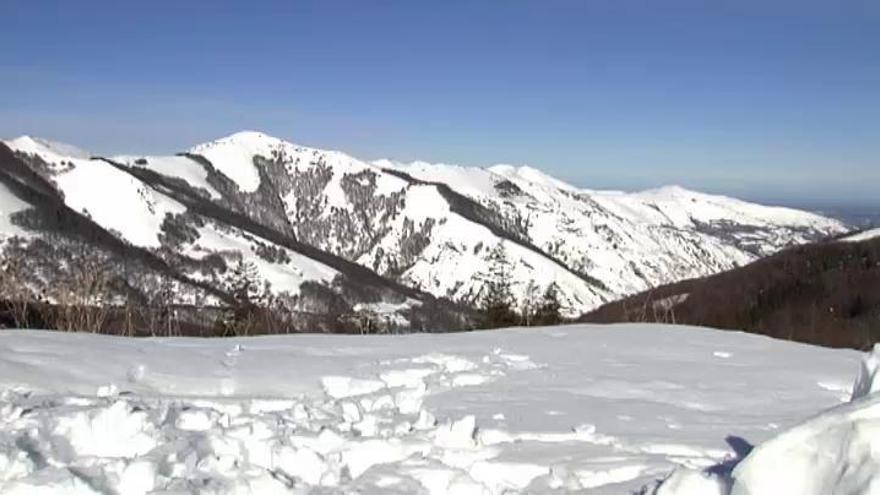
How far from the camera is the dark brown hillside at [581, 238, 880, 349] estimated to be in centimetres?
5525

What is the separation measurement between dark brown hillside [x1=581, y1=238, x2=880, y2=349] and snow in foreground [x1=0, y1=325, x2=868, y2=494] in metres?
43.3

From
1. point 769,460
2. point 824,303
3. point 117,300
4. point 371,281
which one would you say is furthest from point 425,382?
point 371,281

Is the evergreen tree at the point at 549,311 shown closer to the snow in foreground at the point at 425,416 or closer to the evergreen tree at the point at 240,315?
the evergreen tree at the point at 240,315

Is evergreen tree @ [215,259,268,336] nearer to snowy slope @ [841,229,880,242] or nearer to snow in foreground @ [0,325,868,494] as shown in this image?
snow in foreground @ [0,325,868,494]

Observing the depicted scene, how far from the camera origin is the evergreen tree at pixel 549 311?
15.8 m

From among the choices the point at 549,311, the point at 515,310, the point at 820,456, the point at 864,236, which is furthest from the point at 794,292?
the point at 820,456

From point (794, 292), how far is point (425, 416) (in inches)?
2686

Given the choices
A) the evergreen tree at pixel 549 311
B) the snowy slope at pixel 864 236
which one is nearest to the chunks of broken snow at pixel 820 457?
the evergreen tree at pixel 549 311

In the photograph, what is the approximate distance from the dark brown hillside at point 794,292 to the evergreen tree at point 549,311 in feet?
97.7

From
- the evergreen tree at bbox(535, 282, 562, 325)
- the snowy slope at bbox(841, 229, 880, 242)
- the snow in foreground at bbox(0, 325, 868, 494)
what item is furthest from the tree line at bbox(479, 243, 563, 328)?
the snowy slope at bbox(841, 229, 880, 242)

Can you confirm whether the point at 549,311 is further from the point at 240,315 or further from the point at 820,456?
the point at 820,456

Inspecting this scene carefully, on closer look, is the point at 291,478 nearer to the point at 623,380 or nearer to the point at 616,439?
the point at 616,439

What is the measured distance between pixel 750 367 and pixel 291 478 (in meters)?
4.85

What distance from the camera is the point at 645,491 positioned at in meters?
3.58
